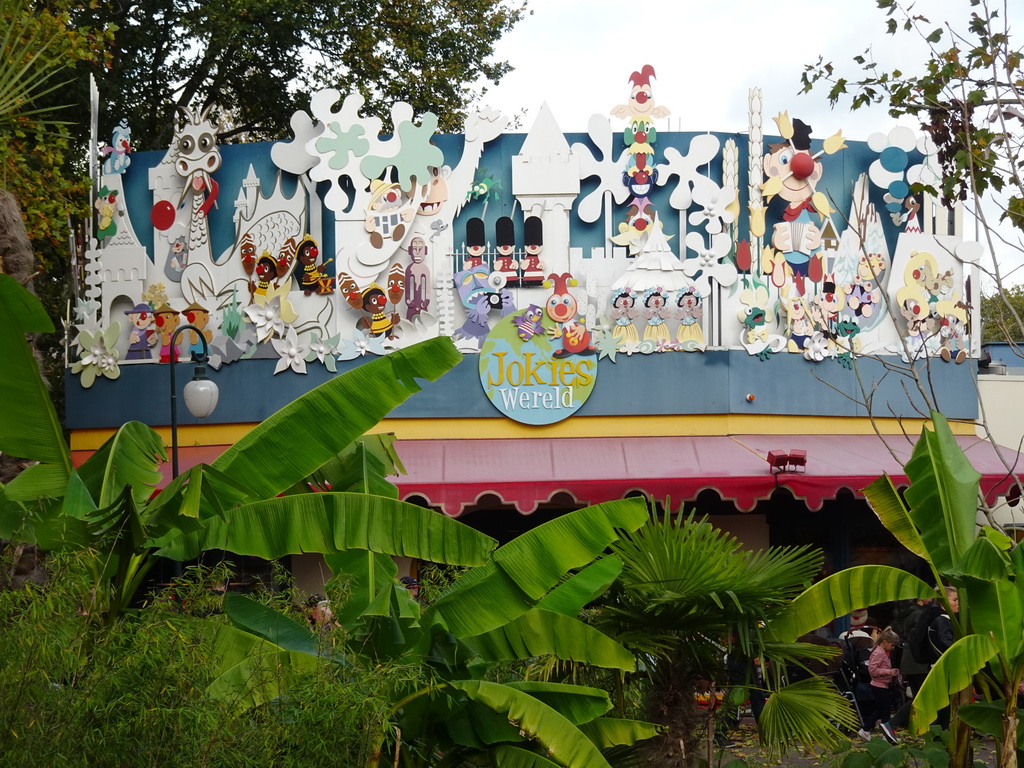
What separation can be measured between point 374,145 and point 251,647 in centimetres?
1022

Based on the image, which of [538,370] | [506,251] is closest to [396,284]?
[506,251]

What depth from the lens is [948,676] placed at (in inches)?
297

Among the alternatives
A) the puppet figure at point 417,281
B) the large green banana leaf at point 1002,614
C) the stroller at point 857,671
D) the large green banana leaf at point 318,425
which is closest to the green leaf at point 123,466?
the large green banana leaf at point 318,425

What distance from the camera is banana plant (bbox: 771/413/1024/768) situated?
7.58 m

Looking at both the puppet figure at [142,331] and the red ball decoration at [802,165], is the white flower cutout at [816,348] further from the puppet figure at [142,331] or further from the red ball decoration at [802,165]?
the puppet figure at [142,331]

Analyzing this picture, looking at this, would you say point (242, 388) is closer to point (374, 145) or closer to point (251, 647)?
point (374, 145)

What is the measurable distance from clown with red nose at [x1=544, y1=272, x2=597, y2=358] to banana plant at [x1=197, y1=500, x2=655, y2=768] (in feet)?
27.8

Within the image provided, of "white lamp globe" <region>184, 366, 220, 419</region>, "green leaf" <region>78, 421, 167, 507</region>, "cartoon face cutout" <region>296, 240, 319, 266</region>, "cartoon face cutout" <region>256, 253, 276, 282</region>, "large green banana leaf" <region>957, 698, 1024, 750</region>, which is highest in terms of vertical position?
"cartoon face cutout" <region>296, 240, 319, 266</region>

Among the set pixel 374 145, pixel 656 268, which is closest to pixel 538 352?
pixel 656 268

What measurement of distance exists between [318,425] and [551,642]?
1.98 meters

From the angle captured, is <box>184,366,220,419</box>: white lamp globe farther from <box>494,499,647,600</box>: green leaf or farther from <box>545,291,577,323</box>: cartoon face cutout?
<box>494,499,647,600</box>: green leaf

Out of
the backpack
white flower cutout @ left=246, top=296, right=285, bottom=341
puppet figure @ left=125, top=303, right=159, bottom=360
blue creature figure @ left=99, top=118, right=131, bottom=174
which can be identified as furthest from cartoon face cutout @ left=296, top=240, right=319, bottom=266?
the backpack

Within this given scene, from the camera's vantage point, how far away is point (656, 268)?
1578 centimetres

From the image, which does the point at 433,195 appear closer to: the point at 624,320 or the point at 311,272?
the point at 311,272
